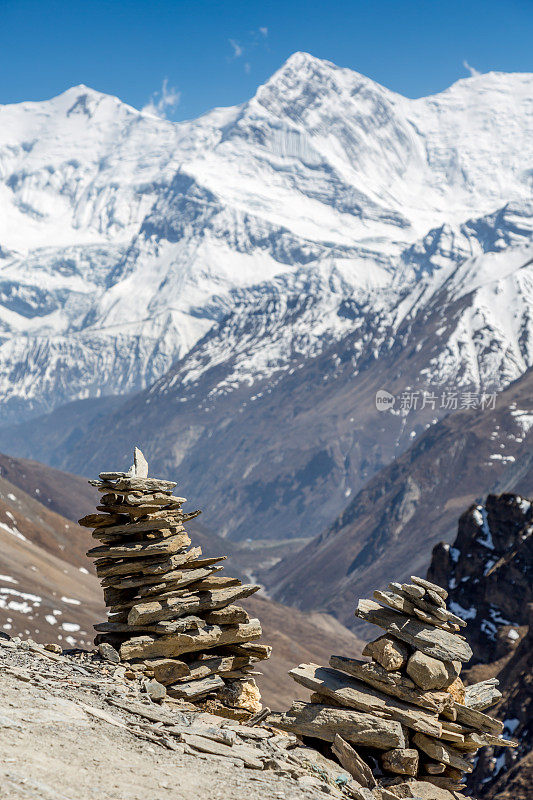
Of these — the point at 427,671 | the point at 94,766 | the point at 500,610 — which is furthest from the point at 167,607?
the point at 500,610

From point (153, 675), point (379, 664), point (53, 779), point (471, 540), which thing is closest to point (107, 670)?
point (153, 675)

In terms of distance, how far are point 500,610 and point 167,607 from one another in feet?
475

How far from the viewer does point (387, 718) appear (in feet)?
96.0

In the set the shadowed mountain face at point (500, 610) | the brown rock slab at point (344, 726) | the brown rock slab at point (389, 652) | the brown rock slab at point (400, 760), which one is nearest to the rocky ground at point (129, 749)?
the brown rock slab at point (400, 760)

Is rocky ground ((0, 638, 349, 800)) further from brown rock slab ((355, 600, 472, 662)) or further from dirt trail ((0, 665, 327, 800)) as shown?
brown rock slab ((355, 600, 472, 662))

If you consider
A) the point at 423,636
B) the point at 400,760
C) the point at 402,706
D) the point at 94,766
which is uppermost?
the point at 423,636

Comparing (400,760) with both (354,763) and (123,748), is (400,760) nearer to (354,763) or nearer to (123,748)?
(354,763)

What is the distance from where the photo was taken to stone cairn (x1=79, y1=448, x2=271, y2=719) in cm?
3250

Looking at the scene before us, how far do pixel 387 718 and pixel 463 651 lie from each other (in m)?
2.95

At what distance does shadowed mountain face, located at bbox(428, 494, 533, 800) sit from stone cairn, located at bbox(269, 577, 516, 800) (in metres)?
82.4

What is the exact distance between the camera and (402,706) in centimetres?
2978

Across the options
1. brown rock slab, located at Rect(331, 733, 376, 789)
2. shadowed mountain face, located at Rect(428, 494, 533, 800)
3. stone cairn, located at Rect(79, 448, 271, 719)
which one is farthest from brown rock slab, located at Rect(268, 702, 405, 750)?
shadowed mountain face, located at Rect(428, 494, 533, 800)

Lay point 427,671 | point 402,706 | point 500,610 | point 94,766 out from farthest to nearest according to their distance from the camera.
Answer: point 500,610, point 402,706, point 427,671, point 94,766

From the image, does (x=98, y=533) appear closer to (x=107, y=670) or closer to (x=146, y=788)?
(x=107, y=670)
